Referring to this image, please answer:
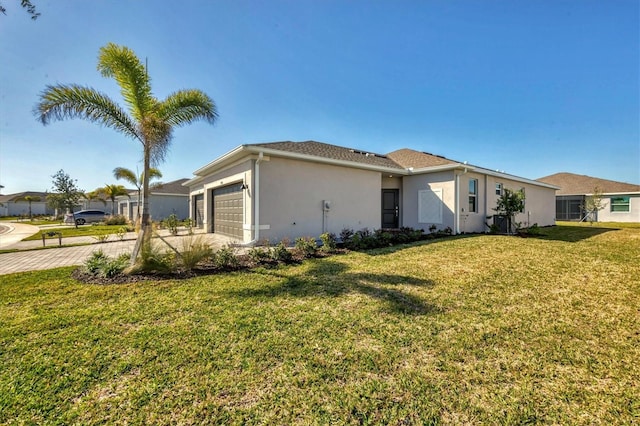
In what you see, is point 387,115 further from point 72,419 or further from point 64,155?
point 64,155

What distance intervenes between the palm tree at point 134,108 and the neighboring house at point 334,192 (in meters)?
2.26

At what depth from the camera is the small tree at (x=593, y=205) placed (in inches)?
865

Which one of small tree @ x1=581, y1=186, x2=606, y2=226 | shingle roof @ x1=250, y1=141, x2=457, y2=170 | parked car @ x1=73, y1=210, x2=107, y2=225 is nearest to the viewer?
shingle roof @ x1=250, y1=141, x2=457, y2=170

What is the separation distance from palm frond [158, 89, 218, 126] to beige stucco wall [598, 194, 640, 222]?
33031mm

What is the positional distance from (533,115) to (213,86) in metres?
16.0

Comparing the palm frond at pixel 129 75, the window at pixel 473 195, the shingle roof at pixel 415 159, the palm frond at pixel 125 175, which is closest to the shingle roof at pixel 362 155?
the shingle roof at pixel 415 159

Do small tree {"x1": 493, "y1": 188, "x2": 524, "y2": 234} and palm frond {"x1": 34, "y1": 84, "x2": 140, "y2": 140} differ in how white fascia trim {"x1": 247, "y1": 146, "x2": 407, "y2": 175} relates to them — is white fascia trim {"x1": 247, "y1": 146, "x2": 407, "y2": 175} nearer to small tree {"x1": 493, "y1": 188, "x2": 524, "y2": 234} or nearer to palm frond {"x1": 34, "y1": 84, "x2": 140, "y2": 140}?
palm frond {"x1": 34, "y1": 84, "x2": 140, "y2": 140}

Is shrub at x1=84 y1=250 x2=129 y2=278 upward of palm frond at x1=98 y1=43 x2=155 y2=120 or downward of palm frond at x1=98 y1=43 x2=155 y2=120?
downward

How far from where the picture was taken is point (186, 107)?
21.4 ft

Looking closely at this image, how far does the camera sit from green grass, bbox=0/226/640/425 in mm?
2090

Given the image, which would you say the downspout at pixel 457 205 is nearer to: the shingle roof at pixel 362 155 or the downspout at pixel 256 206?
the shingle roof at pixel 362 155

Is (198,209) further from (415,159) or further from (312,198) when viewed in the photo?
(415,159)

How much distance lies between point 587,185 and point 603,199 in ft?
7.21

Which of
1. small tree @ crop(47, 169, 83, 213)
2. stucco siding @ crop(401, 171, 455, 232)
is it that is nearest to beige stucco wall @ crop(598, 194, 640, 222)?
stucco siding @ crop(401, 171, 455, 232)
